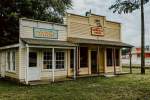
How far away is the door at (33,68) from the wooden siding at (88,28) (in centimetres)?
403

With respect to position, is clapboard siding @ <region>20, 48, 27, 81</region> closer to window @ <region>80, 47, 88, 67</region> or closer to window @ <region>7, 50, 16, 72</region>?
window @ <region>7, 50, 16, 72</region>

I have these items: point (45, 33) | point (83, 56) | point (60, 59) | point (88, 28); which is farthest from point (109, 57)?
point (45, 33)

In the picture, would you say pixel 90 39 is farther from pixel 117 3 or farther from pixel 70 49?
pixel 117 3

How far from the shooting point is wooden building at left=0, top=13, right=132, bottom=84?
55.9 feet

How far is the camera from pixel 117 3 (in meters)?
25.3

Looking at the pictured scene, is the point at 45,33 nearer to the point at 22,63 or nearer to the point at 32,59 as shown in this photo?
the point at 32,59

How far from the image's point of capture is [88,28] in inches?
861

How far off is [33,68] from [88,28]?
698 centimetres

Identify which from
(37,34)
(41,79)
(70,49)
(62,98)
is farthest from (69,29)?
(62,98)

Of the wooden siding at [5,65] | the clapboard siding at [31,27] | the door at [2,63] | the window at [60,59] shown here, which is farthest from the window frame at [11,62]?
the window at [60,59]

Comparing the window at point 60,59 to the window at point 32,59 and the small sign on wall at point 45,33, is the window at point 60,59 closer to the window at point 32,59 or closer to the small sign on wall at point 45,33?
the small sign on wall at point 45,33

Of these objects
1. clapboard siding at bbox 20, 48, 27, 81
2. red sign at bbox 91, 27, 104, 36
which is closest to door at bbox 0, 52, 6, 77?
clapboard siding at bbox 20, 48, 27, 81

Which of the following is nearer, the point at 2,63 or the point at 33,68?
the point at 33,68

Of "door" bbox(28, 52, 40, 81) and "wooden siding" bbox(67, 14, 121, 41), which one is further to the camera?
"wooden siding" bbox(67, 14, 121, 41)
